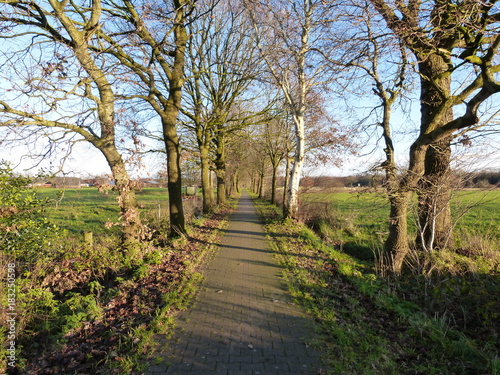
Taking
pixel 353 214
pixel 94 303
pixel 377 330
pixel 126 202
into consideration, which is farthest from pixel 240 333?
pixel 353 214

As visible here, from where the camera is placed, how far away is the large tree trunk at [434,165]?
666cm

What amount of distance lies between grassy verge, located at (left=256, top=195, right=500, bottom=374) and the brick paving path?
15.1 inches

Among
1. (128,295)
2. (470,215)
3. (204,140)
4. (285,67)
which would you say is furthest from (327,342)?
(470,215)

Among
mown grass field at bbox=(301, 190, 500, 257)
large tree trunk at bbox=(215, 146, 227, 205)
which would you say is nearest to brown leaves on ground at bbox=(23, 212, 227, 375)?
mown grass field at bbox=(301, 190, 500, 257)

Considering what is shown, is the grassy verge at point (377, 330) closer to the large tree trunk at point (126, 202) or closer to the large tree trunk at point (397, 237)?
the large tree trunk at point (397, 237)

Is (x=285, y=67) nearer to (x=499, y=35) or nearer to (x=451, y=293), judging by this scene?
(x=499, y=35)

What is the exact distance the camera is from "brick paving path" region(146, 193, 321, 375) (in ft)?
11.0

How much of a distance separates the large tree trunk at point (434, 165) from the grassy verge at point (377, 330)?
2.17m

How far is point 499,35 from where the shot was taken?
201 inches

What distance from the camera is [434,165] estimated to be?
27.8 feet

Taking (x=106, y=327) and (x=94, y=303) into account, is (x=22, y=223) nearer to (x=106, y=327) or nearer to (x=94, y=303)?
(x=94, y=303)

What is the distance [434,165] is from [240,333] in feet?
24.9

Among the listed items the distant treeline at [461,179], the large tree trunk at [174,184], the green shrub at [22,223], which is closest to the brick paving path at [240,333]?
the distant treeline at [461,179]

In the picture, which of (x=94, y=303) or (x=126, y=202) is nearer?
(x=94, y=303)
